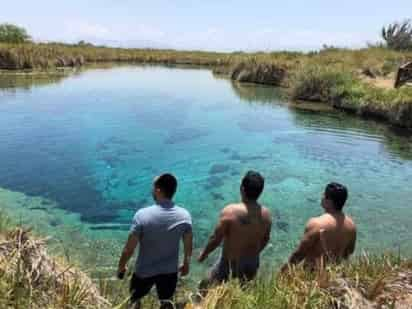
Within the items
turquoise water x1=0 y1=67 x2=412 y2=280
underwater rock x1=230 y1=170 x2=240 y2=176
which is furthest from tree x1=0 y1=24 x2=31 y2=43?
underwater rock x1=230 y1=170 x2=240 y2=176

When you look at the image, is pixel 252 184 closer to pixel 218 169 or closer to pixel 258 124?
pixel 218 169

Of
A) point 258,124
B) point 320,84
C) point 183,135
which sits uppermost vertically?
point 320,84

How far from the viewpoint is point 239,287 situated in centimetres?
315

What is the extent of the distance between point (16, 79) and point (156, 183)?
26.4m

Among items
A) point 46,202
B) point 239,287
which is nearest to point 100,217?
point 46,202

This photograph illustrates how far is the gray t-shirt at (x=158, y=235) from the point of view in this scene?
3.32 m

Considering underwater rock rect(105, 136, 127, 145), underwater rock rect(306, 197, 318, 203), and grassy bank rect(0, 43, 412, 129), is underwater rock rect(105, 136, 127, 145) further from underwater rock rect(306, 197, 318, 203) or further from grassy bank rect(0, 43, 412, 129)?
grassy bank rect(0, 43, 412, 129)

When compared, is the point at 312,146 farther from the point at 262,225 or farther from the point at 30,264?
the point at 30,264

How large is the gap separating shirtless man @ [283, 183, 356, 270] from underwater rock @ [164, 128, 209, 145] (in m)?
9.90

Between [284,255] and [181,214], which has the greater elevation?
[181,214]

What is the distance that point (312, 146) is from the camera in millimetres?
13344

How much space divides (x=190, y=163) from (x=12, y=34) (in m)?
45.9

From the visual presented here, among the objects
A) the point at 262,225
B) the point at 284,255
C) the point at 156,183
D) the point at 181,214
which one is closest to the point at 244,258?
the point at 262,225

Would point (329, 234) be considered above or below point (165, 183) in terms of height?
below
